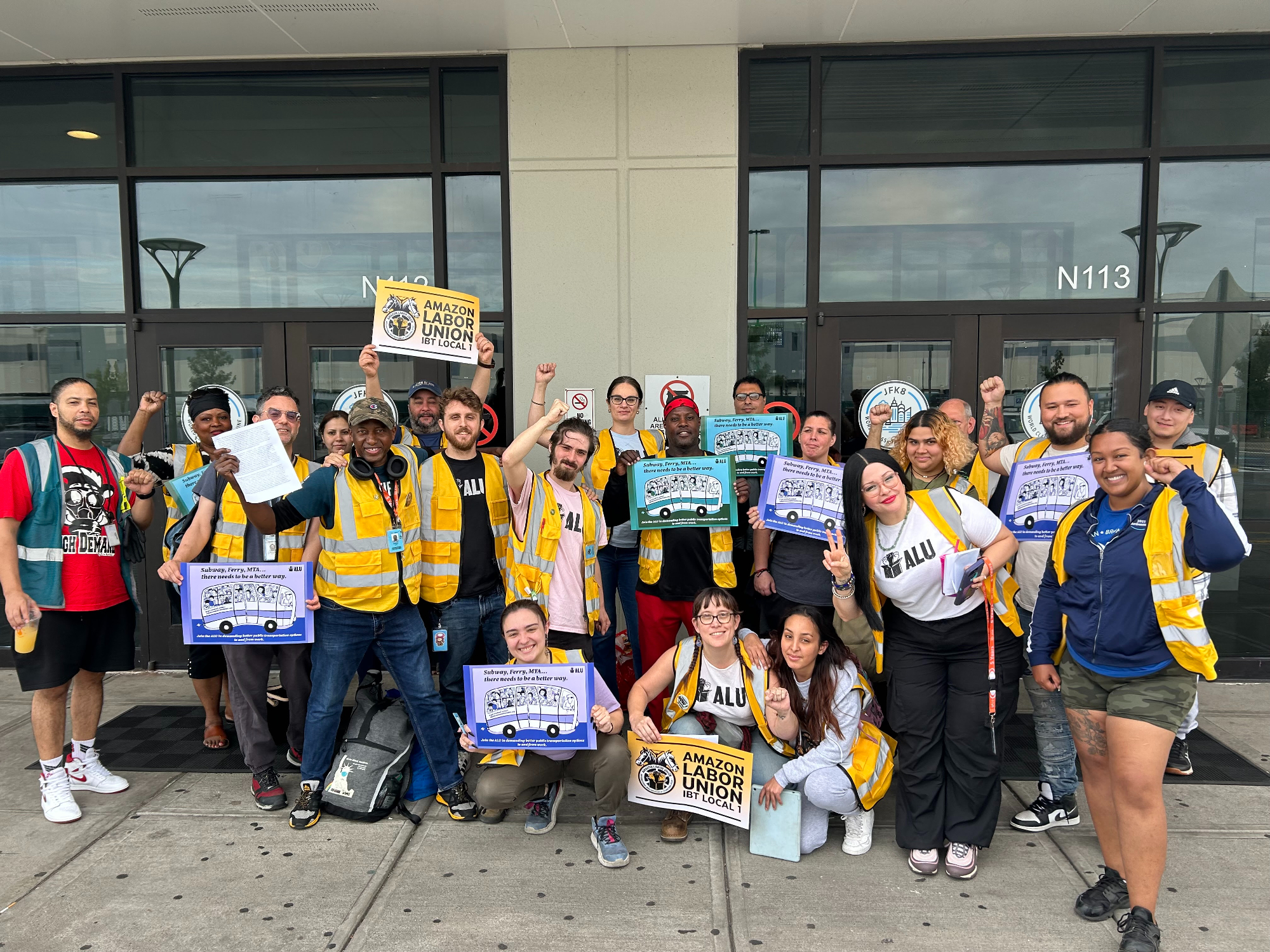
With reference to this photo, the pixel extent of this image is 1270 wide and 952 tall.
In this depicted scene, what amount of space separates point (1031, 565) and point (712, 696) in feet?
5.86

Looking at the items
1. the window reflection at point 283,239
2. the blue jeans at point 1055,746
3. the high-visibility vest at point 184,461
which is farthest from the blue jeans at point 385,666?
the window reflection at point 283,239

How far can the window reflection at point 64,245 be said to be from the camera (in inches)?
254

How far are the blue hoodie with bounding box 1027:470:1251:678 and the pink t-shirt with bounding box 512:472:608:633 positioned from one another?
215 cm

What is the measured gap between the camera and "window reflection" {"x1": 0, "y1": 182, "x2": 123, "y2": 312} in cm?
646

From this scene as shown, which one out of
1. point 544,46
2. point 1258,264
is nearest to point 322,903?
point 544,46

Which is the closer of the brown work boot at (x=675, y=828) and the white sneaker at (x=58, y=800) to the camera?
the brown work boot at (x=675, y=828)

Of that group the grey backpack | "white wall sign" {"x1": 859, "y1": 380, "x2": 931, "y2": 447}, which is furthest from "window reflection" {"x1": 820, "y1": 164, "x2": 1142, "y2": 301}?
the grey backpack

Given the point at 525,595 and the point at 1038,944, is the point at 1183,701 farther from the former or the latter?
the point at 525,595

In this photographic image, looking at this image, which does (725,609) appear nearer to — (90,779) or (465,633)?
(465,633)

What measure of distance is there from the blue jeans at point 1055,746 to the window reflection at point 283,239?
513cm

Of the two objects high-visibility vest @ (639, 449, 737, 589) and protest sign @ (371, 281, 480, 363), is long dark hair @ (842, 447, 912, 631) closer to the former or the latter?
high-visibility vest @ (639, 449, 737, 589)

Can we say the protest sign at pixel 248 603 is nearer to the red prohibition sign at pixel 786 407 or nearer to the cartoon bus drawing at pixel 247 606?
the cartoon bus drawing at pixel 247 606

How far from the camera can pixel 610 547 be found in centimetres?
502

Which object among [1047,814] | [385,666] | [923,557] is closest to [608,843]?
[385,666]
